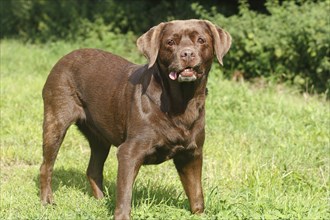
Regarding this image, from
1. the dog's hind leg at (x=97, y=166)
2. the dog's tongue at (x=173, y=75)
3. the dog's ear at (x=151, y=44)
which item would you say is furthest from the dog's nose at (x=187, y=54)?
the dog's hind leg at (x=97, y=166)

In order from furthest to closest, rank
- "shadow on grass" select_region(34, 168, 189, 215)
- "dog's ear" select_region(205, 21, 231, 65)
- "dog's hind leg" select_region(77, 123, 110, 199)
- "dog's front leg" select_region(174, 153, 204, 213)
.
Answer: "dog's hind leg" select_region(77, 123, 110, 199) < "shadow on grass" select_region(34, 168, 189, 215) < "dog's front leg" select_region(174, 153, 204, 213) < "dog's ear" select_region(205, 21, 231, 65)

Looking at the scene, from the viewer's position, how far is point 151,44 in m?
4.66

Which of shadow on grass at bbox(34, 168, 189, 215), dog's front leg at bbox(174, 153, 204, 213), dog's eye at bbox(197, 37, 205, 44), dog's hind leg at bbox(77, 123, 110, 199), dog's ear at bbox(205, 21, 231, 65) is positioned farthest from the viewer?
dog's hind leg at bbox(77, 123, 110, 199)

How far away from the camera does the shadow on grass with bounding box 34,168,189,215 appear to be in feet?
17.0

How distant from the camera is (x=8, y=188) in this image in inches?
231

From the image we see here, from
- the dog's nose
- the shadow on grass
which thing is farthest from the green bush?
the dog's nose

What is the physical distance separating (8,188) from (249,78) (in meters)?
7.16

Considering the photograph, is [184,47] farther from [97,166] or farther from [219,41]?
[97,166]

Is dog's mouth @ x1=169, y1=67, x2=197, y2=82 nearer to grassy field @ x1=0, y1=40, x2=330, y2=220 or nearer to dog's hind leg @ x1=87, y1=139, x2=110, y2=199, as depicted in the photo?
grassy field @ x1=0, y1=40, x2=330, y2=220

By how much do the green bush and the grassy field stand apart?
1.72 metres

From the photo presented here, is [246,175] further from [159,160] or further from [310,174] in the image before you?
[159,160]

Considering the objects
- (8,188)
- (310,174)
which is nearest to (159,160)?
(8,188)

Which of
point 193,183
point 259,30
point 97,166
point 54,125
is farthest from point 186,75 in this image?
point 259,30

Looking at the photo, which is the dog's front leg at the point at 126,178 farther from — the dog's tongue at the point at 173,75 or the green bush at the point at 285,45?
the green bush at the point at 285,45
